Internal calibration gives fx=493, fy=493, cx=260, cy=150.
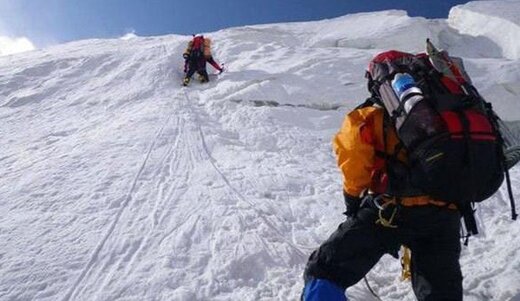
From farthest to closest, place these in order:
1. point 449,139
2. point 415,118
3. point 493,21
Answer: point 493,21 → point 415,118 → point 449,139

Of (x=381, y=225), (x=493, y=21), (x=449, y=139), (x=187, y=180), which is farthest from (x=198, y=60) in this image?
(x=449, y=139)

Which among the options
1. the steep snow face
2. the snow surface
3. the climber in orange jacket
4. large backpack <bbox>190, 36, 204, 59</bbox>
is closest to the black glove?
the climber in orange jacket

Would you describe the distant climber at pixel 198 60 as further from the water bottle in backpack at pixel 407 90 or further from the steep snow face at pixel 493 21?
the water bottle in backpack at pixel 407 90

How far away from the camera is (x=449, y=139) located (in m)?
2.75

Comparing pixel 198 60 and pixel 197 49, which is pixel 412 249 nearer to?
pixel 198 60

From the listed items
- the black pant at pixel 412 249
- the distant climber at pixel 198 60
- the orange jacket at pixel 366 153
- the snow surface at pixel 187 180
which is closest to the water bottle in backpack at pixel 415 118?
the orange jacket at pixel 366 153

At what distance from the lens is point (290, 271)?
441cm

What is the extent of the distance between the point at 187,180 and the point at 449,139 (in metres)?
4.62

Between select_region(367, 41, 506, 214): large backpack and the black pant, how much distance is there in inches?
10.2

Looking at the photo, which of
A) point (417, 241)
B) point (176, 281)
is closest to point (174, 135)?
point (176, 281)

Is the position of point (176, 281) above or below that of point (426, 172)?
below

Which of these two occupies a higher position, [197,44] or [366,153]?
[366,153]

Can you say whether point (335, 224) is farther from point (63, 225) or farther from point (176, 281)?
point (63, 225)

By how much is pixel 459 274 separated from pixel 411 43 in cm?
1504
